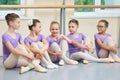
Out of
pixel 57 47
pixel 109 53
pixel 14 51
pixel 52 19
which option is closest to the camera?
pixel 14 51

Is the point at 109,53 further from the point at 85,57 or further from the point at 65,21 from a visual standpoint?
the point at 65,21

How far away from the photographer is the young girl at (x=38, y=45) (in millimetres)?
3043

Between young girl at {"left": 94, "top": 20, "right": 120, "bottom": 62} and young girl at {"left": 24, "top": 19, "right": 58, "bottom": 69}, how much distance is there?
733 mm

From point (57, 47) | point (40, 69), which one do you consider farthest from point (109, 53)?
point (40, 69)

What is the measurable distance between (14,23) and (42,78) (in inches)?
29.2

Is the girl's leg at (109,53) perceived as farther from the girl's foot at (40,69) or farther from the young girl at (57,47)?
the girl's foot at (40,69)

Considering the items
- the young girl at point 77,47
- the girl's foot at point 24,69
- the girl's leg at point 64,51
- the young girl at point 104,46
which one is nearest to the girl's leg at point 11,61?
the girl's foot at point 24,69

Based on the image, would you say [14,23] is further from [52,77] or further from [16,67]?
[52,77]

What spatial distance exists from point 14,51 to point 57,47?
22.9 inches

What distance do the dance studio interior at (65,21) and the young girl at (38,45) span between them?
0.16 metres

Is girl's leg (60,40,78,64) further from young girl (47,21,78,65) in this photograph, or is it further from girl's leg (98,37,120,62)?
girl's leg (98,37,120,62)

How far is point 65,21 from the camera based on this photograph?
14.2 ft

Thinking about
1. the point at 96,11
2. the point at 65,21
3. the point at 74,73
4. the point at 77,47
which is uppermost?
the point at 96,11

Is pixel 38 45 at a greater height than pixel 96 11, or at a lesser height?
lesser
